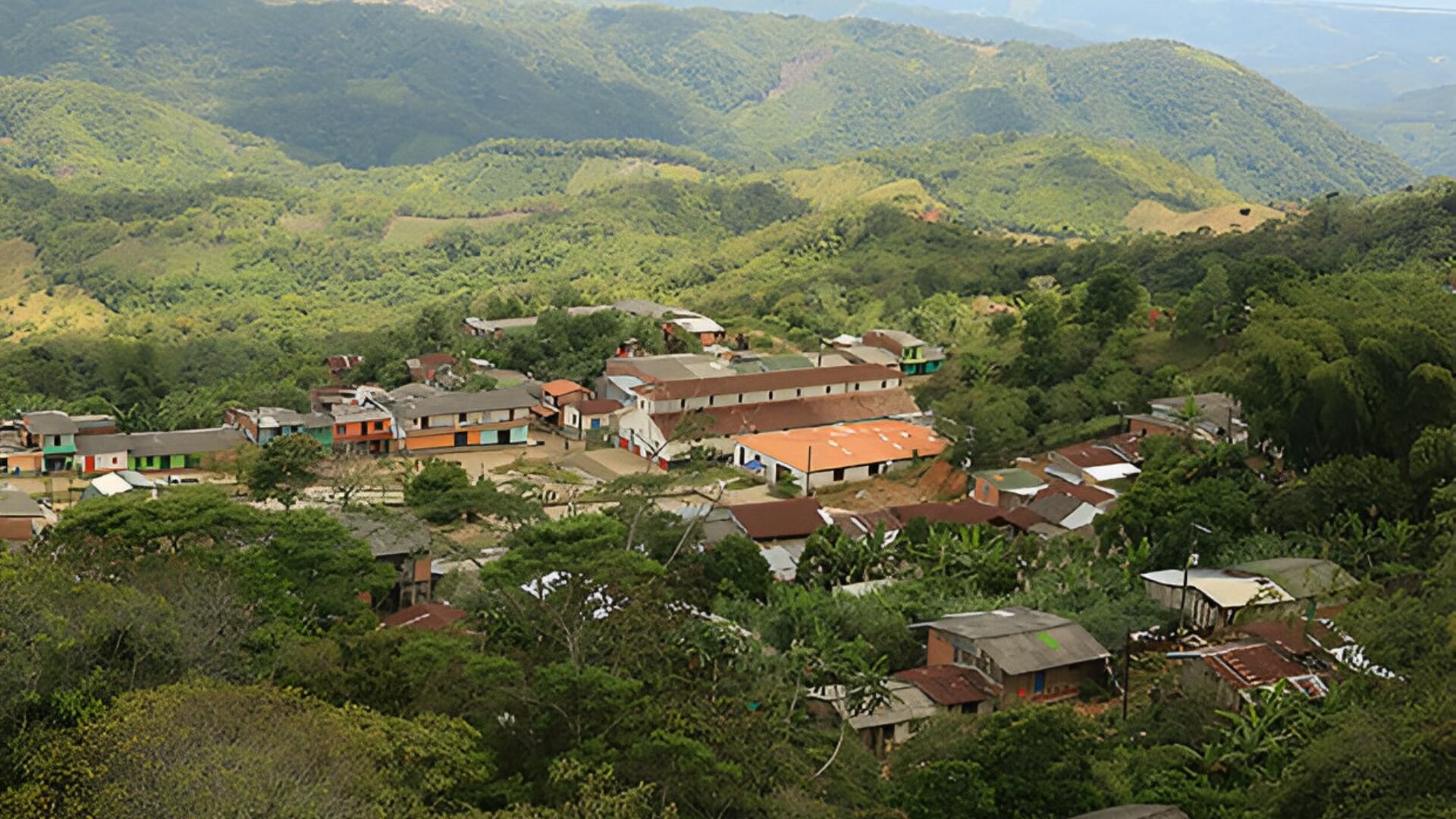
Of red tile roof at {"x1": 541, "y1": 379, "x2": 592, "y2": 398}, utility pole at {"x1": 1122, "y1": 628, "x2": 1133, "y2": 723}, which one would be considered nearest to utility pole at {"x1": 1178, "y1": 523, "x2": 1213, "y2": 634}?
utility pole at {"x1": 1122, "y1": 628, "x2": 1133, "y2": 723}

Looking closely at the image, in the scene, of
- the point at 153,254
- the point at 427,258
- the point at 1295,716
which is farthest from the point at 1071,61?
the point at 1295,716

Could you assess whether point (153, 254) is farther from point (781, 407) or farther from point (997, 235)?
point (781, 407)

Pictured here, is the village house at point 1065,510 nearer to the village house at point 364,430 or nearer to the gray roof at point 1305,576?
the gray roof at point 1305,576

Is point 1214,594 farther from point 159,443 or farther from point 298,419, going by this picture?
point 159,443

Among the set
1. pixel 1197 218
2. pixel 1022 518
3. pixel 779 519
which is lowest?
pixel 779 519

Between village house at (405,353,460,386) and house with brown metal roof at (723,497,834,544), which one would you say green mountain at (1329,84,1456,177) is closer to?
village house at (405,353,460,386)

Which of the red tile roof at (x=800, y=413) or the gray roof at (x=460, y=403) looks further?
the red tile roof at (x=800, y=413)

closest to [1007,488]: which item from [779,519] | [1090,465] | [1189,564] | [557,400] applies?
[1090,465]

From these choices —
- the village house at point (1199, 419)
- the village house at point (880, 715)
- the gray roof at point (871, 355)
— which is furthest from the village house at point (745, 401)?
the village house at point (880, 715)
